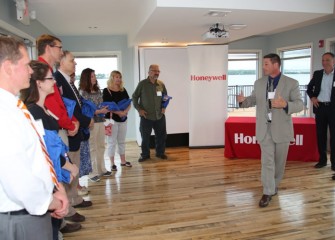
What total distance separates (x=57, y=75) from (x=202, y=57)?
11.3ft

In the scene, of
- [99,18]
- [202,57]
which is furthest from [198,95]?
[99,18]

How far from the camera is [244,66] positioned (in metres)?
8.50

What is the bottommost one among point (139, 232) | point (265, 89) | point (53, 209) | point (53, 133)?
point (139, 232)

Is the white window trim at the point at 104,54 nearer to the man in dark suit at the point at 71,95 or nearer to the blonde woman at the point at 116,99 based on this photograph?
the blonde woman at the point at 116,99

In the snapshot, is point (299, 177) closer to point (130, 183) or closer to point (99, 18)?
point (130, 183)

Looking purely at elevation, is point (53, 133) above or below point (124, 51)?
below

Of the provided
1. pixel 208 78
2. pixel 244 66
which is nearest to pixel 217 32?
pixel 208 78

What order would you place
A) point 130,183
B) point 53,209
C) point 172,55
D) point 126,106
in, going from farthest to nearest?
point 172,55 < point 126,106 < point 130,183 < point 53,209

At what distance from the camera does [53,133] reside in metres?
1.59

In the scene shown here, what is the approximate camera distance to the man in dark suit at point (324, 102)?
14.1ft

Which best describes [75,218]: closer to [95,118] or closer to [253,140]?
[95,118]

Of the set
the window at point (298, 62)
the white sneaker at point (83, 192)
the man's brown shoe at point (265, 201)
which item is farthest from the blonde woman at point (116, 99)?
the window at point (298, 62)

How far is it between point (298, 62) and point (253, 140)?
343 cm

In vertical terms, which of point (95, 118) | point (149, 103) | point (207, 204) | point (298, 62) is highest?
point (298, 62)
